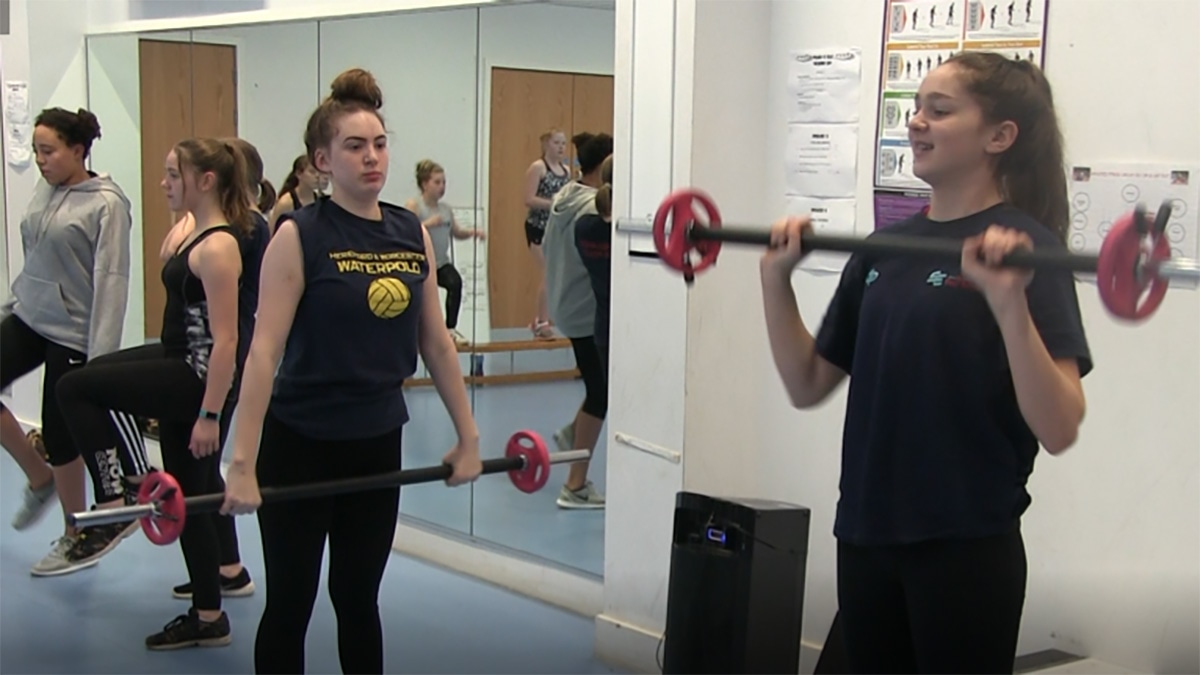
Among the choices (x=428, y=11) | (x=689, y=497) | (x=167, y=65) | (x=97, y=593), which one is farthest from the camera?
(x=167, y=65)

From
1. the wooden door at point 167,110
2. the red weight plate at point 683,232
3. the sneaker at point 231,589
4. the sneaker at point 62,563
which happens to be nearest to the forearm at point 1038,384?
the red weight plate at point 683,232

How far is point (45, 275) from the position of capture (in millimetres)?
4211

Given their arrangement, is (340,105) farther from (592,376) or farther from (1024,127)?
(592,376)

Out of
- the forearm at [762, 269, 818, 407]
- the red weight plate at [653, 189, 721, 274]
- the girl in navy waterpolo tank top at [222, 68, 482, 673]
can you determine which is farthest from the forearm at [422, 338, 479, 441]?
the forearm at [762, 269, 818, 407]

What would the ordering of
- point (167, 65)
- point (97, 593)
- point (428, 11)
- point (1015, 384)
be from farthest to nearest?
point (167, 65) < point (428, 11) < point (97, 593) < point (1015, 384)

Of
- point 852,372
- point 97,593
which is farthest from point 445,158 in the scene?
point 852,372

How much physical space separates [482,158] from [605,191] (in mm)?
623

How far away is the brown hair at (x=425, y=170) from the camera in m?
4.60

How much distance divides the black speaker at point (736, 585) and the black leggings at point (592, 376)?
1120 millimetres

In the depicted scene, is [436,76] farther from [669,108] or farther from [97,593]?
[97,593]

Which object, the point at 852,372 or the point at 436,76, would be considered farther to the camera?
the point at 436,76

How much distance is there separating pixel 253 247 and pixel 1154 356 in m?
2.15

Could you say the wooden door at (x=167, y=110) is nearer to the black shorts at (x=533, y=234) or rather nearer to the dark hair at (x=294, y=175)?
the dark hair at (x=294, y=175)

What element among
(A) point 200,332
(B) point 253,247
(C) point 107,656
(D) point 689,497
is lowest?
(C) point 107,656
